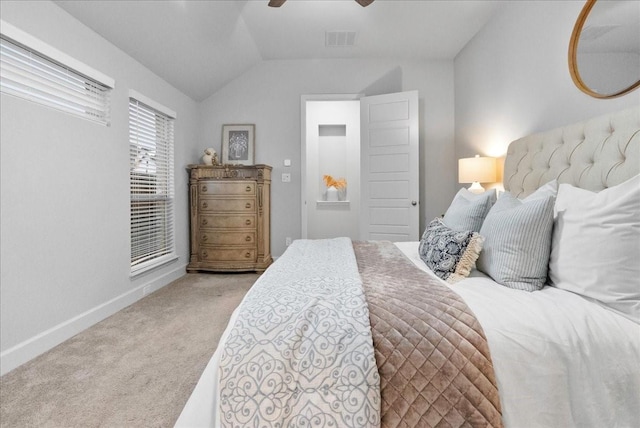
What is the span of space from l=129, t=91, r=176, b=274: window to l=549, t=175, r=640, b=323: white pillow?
10.5ft

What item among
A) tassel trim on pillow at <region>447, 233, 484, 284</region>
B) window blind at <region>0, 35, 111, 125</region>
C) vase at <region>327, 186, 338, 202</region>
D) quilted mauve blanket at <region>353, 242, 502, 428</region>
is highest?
window blind at <region>0, 35, 111, 125</region>

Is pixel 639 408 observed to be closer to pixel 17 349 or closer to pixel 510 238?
pixel 510 238

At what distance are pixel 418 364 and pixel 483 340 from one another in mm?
214

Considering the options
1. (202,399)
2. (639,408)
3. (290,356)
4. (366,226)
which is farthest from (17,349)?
(366,226)

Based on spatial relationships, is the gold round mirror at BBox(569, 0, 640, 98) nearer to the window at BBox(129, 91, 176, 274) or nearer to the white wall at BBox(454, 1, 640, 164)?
the white wall at BBox(454, 1, 640, 164)

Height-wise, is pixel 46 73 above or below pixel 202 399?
above

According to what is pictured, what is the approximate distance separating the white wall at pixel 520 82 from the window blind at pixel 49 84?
11.0 ft

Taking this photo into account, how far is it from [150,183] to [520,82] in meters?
3.59

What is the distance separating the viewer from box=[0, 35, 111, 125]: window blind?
1783mm

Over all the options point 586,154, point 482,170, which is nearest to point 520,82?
point 482,170

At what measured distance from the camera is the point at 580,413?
91cm

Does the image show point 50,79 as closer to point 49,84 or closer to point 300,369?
point 49,84

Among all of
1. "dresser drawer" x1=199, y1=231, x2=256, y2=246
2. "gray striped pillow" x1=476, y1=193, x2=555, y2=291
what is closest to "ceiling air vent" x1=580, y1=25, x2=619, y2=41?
"gray striped pillow" x1=476, y1=193, x2=555, y2=291

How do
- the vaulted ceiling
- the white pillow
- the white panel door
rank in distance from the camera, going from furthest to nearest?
the white panel door → the vaulted ceiling → the white pillow
